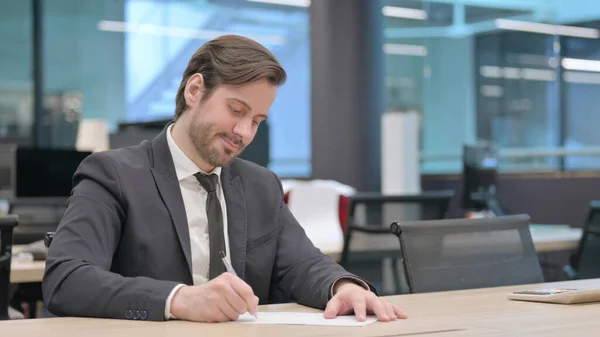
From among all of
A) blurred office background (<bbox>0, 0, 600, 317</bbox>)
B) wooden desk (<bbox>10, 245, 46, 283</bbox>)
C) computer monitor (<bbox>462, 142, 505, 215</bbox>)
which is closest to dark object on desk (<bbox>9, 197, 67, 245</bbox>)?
wooden desk (<bbox>10, 245, 46, 283</bbox>)

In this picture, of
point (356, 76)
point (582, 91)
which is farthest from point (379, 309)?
point (582, 91)

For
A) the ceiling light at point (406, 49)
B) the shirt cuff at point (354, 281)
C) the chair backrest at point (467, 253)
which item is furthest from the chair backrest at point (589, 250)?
the ceiling light at point (406, 49)

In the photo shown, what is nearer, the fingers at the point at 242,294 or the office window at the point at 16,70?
the fingers at the point at 242,294

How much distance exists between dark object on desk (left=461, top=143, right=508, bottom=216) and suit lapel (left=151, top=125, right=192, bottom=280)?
4.81m

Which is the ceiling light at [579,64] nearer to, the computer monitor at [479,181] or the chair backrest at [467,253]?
the computer monitor at [479,181]

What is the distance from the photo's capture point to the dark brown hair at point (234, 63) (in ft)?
5.86

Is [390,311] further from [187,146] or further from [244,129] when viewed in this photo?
[187,146]

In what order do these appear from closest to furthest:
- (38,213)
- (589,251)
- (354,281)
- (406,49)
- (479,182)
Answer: (354,281) → (589,251) → (38,213) → (479,182) → (406,49)

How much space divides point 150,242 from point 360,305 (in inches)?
20.5

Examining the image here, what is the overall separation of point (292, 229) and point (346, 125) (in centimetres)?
515

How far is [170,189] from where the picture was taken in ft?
6.00

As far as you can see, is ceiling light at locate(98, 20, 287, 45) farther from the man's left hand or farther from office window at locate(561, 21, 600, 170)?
Result: the man's left hand

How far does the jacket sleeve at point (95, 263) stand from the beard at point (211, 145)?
0.21 meters

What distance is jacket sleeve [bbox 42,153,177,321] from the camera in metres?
1.50
